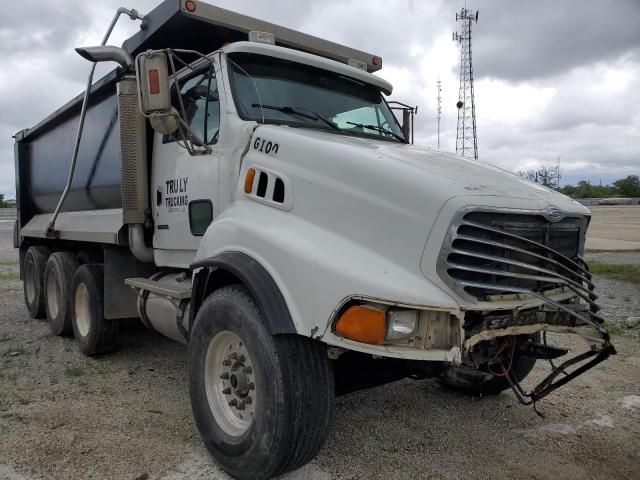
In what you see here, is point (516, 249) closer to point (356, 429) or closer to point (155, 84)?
point (356, 429)

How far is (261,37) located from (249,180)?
1414 millimetres

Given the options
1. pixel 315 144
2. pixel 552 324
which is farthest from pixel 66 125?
pixel 552 324

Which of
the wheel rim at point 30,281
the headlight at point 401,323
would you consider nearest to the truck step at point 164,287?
the headlight at point 401,323

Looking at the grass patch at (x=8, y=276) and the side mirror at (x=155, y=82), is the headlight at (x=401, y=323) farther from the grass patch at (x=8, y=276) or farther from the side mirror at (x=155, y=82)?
the grass patch at (x=8, y=276)

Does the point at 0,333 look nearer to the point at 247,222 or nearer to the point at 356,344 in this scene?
the point at 247,222

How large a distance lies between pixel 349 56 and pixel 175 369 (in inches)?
143

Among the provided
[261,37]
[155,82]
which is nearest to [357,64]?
[261,37]

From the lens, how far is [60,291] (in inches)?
259

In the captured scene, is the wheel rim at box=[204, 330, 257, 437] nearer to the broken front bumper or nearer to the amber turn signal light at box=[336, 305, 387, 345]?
the amber turn signal light at box=[336, 305, 387, 345]

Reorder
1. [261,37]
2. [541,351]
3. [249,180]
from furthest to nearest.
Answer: [261,37], [249,180], [541,351]

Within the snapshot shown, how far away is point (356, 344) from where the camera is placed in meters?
2.66

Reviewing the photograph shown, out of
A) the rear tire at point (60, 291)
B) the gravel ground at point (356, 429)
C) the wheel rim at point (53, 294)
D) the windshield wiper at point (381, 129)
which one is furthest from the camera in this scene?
the wheel rim at point (53, 294)

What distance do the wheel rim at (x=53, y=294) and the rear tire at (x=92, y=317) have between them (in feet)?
2.09

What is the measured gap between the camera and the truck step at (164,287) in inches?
166
